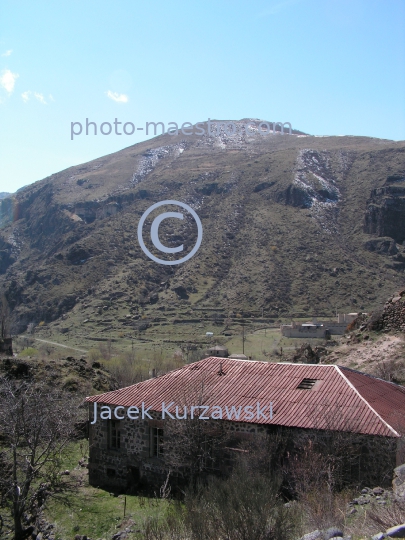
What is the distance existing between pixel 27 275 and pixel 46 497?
81.3 metres

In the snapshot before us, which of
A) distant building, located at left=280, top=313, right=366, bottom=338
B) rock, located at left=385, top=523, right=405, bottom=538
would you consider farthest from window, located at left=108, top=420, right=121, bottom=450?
distant building, located at left=280, top=313, right=366, bottom=338

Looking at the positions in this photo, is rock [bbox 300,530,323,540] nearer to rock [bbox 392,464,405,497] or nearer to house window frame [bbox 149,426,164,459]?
rock [bbox 392,464,405,497]

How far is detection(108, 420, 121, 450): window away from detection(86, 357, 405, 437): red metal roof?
0.68 m

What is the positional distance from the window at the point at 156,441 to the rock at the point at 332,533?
864 centimetres

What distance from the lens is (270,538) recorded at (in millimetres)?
8117

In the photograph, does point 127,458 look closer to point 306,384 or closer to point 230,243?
point 306,384

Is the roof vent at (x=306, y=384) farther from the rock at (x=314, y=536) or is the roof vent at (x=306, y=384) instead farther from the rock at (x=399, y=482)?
the rock at (x=314, y=536)

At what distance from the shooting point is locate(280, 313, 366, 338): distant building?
56.7 metres

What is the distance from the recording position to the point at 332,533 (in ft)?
26.2

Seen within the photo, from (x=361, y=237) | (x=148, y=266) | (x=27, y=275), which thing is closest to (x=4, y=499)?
(x=148, y=266)

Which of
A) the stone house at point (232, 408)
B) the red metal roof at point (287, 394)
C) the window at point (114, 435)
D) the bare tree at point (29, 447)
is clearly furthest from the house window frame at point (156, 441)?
the bare tree at point (29, 447)

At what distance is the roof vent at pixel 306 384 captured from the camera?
16.3m

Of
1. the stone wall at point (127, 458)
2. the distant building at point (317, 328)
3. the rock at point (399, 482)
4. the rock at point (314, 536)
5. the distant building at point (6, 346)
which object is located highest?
the rock at point (314, 536)

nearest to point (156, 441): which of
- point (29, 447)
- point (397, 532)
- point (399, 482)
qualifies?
point (29, 447)
